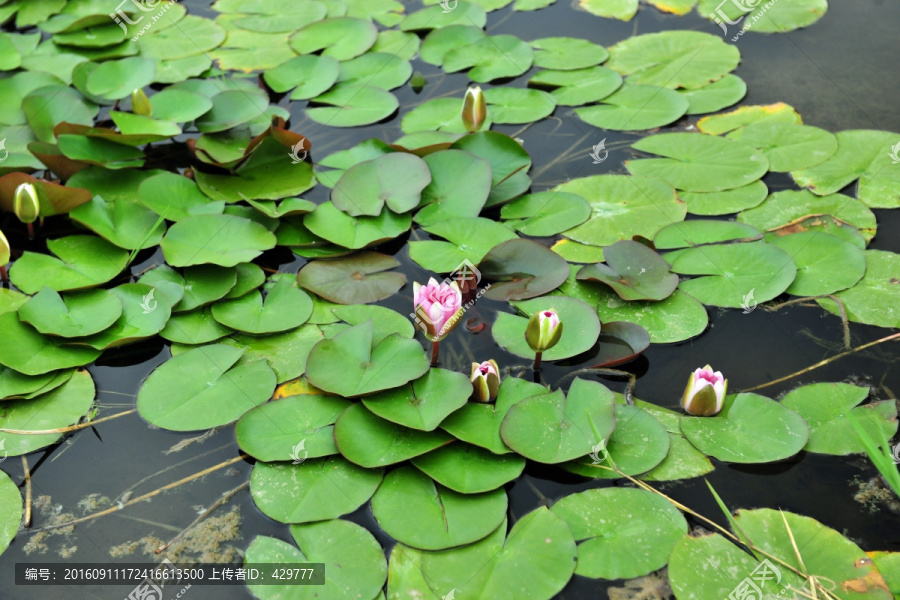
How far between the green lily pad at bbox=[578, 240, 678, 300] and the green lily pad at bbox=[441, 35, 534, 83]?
168 centimetres

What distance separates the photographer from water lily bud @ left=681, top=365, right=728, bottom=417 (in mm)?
2275

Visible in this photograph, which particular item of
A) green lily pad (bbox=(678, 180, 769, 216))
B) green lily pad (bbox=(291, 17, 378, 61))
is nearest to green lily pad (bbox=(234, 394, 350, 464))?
green lily pad (bbox=(678, 180, 769, 216))

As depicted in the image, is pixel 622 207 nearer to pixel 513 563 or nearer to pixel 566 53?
pixel 566 53

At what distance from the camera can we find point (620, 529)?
6.75ft

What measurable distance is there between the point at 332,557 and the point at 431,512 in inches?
12.7

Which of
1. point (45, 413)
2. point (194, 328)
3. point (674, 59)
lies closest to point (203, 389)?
point (194, 328)

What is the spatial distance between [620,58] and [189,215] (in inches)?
105

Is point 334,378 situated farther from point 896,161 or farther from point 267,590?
point 896,161

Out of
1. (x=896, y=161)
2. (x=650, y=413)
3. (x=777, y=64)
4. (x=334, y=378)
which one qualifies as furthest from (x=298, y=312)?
(x=777, y=64)

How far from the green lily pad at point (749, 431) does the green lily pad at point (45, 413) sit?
7.11ft

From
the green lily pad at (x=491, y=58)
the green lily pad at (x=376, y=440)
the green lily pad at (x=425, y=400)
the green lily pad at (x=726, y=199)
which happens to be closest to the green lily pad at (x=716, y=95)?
the green lily pad at (x=726, y=199)

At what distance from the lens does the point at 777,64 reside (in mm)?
4031

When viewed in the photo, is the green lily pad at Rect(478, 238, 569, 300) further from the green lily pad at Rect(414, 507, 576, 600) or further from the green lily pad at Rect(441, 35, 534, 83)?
the green lily pad at Rect(441, 35, 534, 83)

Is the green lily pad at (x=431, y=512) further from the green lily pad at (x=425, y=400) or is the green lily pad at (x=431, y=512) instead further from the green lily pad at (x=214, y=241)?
the green lily pad at (x=214, y=241)
